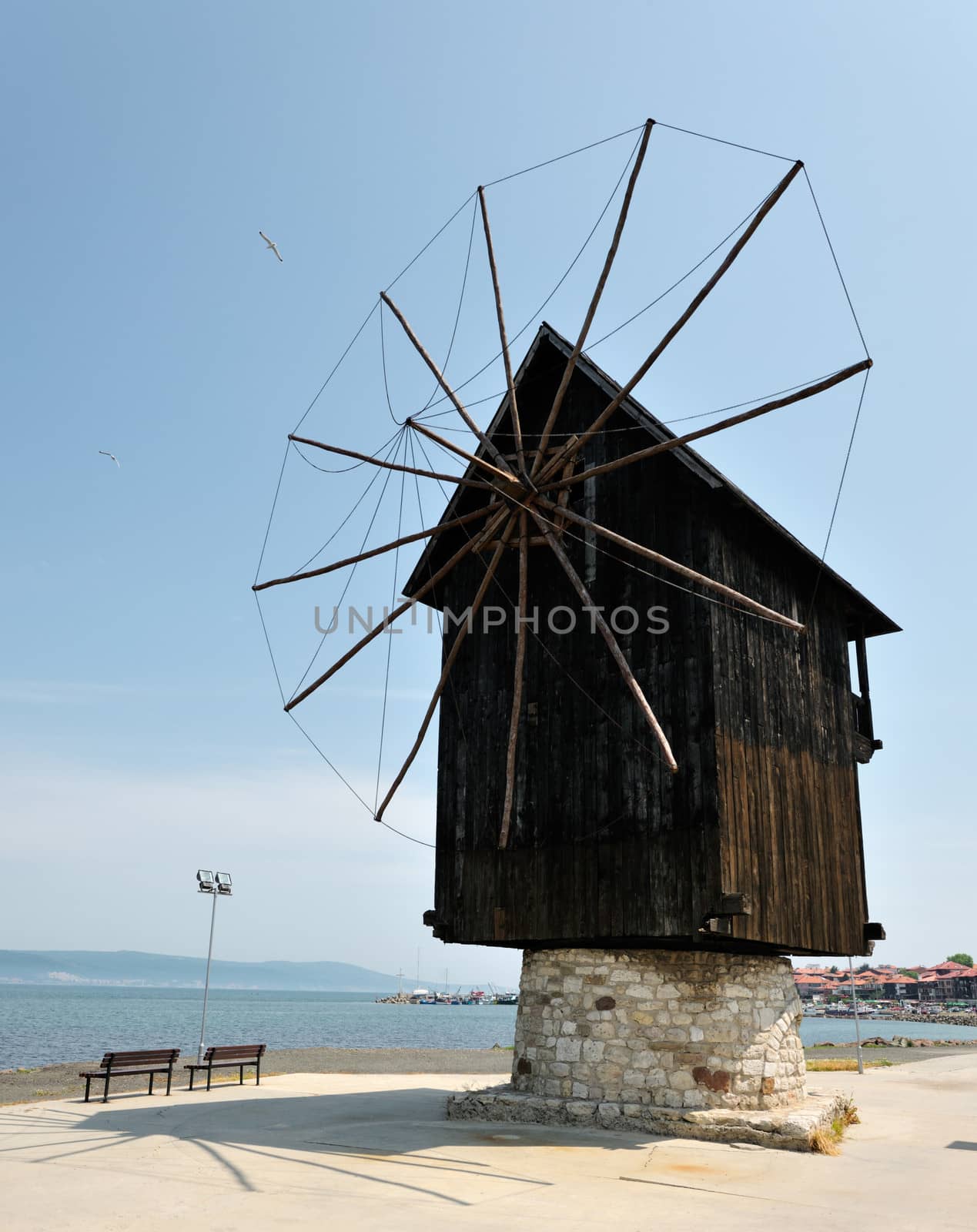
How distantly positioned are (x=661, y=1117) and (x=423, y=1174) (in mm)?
3969

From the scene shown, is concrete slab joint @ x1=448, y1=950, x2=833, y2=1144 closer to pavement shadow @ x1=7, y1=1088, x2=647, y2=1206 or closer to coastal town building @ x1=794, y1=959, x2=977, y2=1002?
pavement shadow @ x1=7, y1=1088, x2=647, y2=1206

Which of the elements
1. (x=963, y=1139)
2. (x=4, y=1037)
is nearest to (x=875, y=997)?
(x=4, y=1037)

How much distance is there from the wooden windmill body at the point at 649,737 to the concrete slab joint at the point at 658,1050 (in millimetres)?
502

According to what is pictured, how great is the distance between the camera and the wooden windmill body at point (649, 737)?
1380cm

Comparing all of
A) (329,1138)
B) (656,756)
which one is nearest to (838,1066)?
(656,756)

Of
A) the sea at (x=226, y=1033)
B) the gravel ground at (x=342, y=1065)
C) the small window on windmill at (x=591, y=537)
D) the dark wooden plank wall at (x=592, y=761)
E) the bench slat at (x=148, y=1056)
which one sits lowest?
the sea at (x=226, y=1033)

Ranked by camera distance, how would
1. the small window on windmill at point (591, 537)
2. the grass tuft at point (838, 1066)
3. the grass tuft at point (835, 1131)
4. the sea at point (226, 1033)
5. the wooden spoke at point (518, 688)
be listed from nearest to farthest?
1. the grass tuft at point (835, 1131)
2. the wooden spoke at point (518, 688)
3. the small window on windmill at point (591, 537)
4. the grass tuft at point (838, 1066)
5. the sea at point (226, 1033)

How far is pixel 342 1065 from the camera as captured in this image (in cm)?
2844

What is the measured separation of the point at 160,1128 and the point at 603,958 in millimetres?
6503

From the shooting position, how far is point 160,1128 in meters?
13.8

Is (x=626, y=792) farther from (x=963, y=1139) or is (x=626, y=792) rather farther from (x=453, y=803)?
(x=963, y=1139)

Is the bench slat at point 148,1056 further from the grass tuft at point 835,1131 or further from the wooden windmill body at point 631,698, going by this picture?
the grass tuft at point 835,1131

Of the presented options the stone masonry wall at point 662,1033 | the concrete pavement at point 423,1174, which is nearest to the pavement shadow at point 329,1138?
the concrete pavement at point 423,1174

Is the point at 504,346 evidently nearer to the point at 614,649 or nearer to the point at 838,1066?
the point at 614,649
